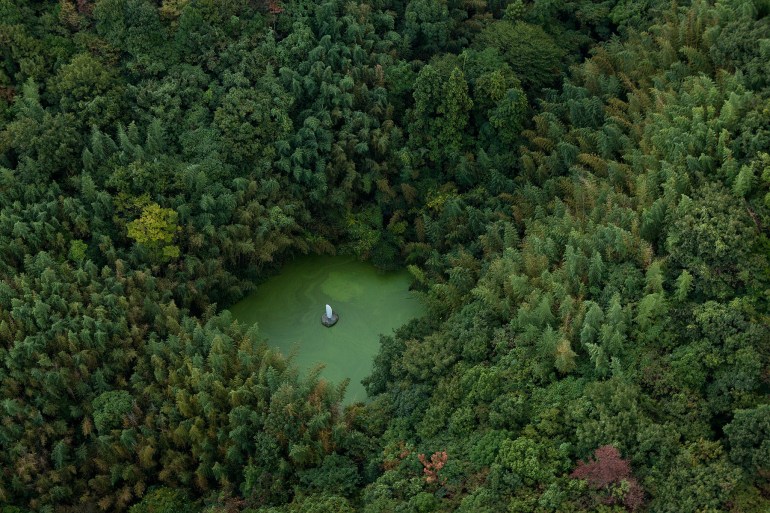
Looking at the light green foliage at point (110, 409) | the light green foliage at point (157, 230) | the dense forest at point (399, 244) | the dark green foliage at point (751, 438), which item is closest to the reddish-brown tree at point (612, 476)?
the dense forest at point (399, 244)

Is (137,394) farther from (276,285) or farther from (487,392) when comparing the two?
(487,392)

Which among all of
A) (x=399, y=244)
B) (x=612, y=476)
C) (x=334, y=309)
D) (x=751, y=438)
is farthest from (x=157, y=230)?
(x=751, y=438)

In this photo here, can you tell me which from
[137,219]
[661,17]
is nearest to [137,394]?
[137,219]

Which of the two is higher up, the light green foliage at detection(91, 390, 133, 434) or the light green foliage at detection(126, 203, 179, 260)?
the light green foliage at detection(126, 203, 179, 260)

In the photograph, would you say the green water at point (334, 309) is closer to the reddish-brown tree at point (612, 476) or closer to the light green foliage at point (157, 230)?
the light green foliage at point (157, 230)

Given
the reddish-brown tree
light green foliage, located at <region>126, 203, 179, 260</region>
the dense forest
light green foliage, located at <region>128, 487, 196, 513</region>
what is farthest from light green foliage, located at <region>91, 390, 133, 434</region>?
the reddish-brown tree

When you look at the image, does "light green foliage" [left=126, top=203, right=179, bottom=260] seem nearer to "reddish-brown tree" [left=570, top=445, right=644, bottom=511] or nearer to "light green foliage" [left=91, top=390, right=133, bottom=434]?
"light green foliage" [left=91, top=390, right=133, bottom=434]
